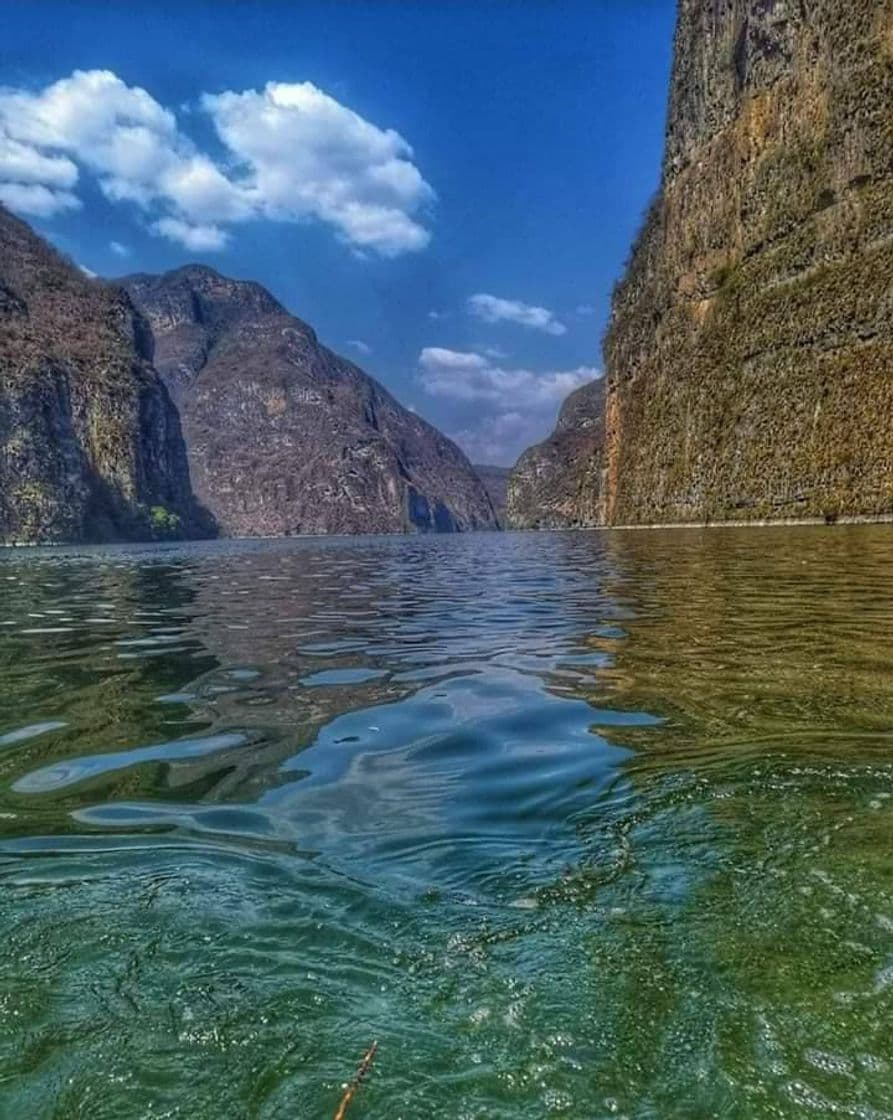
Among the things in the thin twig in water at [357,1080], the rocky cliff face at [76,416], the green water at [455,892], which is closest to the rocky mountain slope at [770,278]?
the green water at [455,892]

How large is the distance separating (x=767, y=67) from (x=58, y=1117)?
8690 cm

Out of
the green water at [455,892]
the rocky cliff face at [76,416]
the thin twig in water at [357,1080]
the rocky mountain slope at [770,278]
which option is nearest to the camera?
the thin twig in water at [357,1080]

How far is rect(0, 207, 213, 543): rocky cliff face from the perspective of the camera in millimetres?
129250

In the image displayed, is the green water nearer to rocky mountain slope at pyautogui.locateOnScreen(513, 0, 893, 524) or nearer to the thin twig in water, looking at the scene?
the thin twig in water

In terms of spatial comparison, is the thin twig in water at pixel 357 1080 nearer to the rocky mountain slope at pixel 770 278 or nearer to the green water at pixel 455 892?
the green water at pixel 455 892

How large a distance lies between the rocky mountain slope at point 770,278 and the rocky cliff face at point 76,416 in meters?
97.5

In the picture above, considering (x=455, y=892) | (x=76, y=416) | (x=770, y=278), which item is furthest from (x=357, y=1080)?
(x=76, y=416)

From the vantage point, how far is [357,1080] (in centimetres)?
214

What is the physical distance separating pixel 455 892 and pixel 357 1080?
4.14 feet


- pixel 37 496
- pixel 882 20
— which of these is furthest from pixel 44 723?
pixel 37 496

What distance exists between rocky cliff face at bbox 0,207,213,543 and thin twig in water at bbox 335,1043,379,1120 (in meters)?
140

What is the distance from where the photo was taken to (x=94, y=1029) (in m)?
2.38

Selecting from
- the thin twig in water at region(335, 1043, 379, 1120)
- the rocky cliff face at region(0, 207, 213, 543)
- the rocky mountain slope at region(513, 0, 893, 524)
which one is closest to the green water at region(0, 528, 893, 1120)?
the thin twig in water at region(335, 1043, 379, 1120)

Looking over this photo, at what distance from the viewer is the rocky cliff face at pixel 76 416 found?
12925cm
